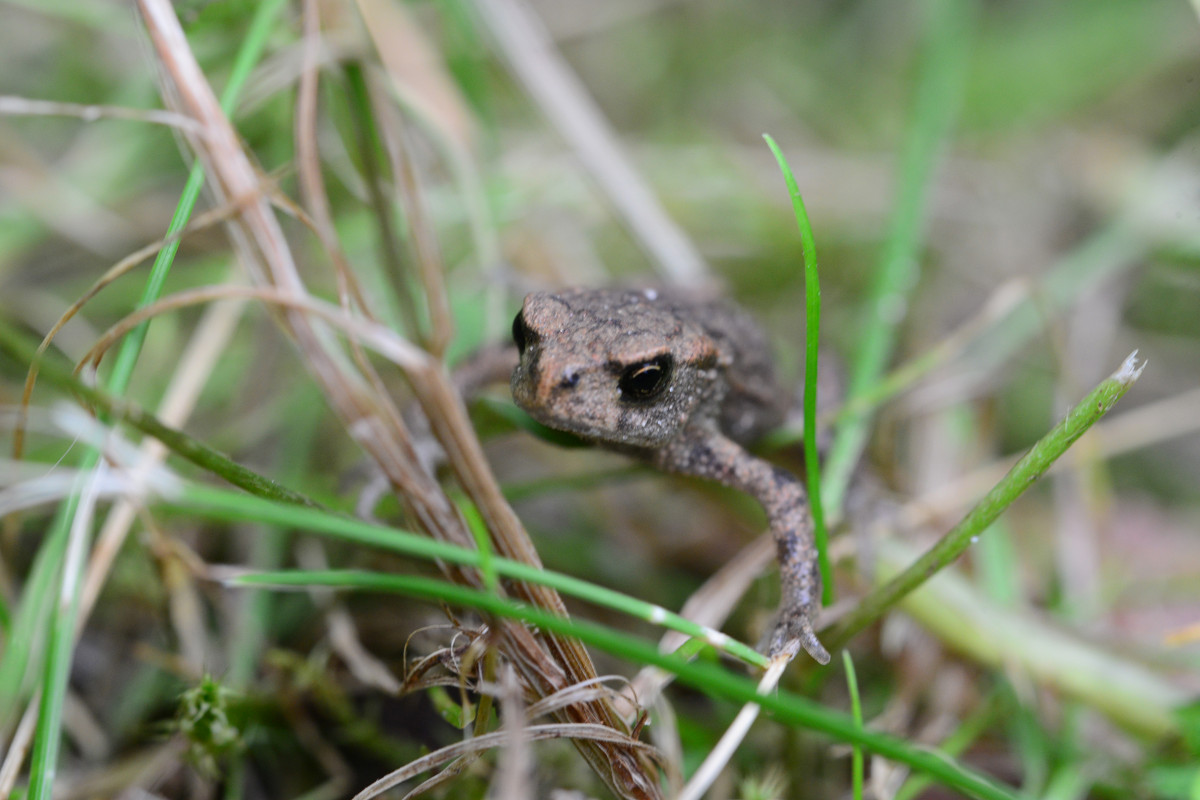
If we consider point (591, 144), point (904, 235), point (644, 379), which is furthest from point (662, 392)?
point (591, 144)

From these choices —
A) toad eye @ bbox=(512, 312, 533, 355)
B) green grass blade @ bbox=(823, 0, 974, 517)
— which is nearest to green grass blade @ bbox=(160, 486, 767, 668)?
toad eye @ bbox=(512, 312, 533, 355)

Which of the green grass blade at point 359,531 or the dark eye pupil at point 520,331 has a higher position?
the dark eye pupil at point 520,331

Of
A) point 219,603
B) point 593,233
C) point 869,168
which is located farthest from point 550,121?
point 219,603

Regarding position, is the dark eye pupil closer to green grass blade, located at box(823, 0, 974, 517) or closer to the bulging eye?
the bulging eye

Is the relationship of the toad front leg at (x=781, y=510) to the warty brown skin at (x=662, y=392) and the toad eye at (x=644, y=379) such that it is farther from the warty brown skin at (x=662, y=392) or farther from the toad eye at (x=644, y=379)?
the toad eye at (x=644, y=379)

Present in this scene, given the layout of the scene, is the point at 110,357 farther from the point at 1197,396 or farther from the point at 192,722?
the point at 1197,396

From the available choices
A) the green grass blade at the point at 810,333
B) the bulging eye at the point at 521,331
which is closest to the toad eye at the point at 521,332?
the bulging eye at the point at 521,331

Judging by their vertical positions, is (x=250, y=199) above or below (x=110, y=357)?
above
